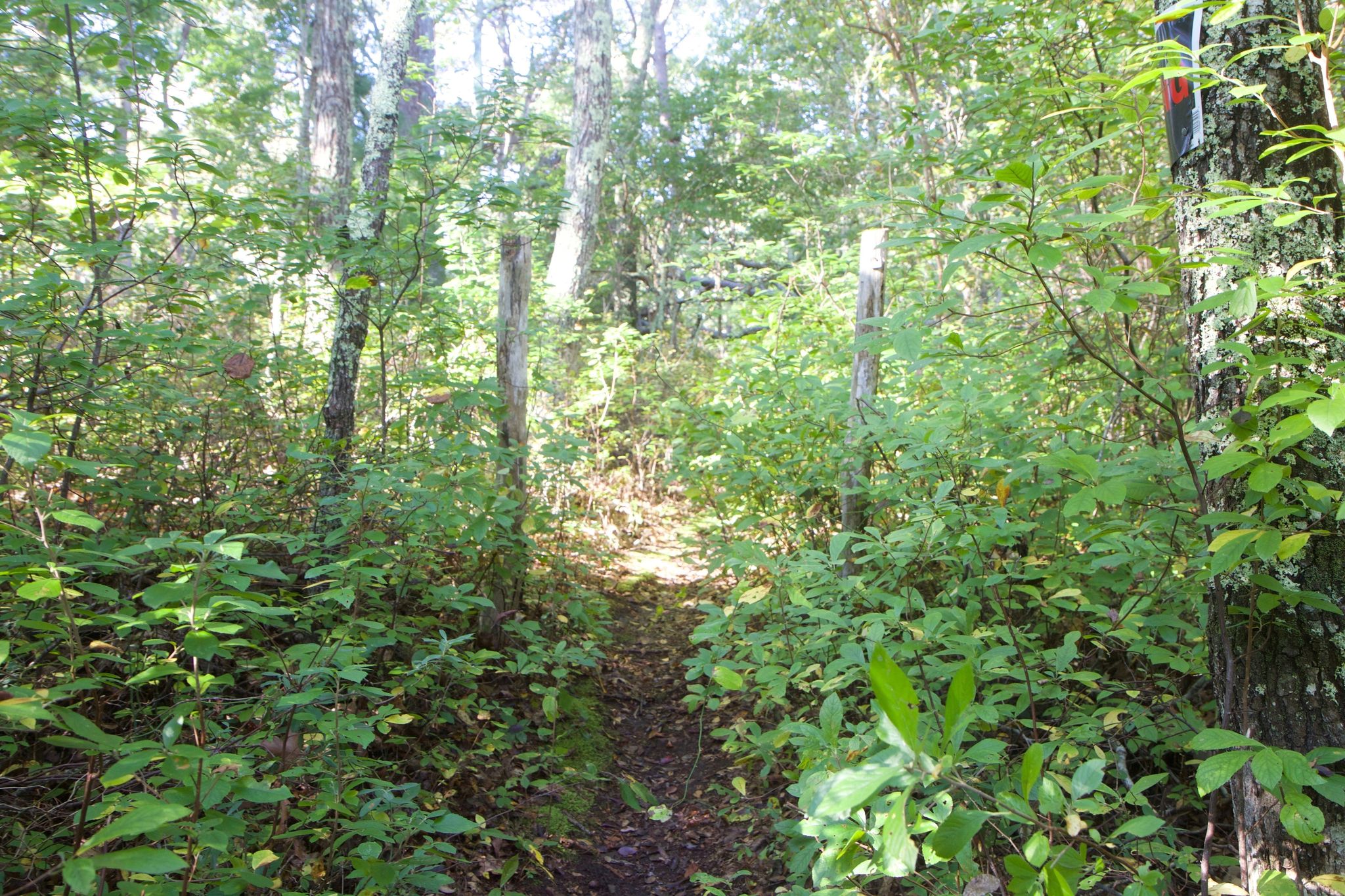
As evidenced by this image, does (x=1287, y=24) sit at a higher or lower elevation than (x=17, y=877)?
higher

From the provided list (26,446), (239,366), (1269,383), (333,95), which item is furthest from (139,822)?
(333,95)

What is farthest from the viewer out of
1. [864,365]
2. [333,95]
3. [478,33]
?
[478,33]

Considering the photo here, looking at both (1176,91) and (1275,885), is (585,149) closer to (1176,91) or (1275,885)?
(1176,91)

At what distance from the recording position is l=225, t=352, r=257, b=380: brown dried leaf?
4.07 m

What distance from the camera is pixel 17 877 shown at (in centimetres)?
179

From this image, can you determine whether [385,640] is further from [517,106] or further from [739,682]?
[517,106]

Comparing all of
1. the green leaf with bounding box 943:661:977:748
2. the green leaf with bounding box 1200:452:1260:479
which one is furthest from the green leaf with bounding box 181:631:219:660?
the green leaf with bounding box 1200:452:1260:479

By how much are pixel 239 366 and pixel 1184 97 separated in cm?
Answer: 436

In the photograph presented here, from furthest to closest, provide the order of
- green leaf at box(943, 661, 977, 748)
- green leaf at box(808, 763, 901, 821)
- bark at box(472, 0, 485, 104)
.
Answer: bark at box(472, 0, 485, 104), green leaf at box(943, 661, 977, 748), green leaf at box(808, 763, 901, 821)

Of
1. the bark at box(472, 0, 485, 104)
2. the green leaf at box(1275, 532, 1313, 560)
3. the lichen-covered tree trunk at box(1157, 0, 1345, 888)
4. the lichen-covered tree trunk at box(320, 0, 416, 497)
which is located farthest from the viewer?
the bark at box(472, 0, 485, 104)

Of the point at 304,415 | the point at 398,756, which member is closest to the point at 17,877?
the point at 398,756

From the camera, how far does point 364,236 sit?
14.6 feet

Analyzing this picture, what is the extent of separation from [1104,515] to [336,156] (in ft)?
27.3

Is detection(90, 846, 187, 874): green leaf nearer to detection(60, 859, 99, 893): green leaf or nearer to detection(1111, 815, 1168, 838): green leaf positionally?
detection(60, 859, 99, 893): green leaf
